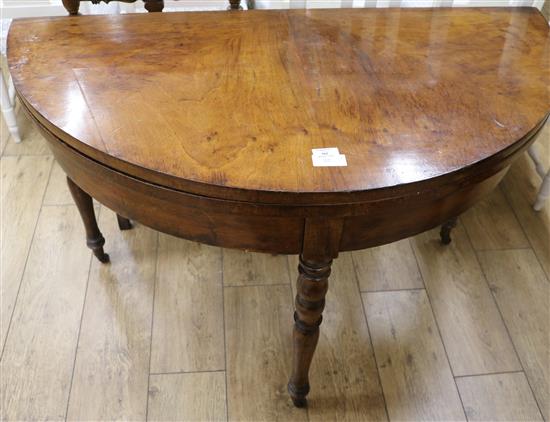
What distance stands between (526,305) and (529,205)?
46 centimetres

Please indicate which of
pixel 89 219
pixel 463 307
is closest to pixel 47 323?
pixel 89 219

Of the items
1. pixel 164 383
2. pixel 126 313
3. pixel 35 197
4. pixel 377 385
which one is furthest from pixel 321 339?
pixel 35 197

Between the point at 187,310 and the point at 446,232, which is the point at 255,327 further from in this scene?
the point at 446,232

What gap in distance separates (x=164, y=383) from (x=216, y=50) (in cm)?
83

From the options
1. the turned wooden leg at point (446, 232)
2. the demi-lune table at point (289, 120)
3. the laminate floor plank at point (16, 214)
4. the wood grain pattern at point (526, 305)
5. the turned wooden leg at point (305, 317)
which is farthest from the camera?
the turned wooden leg at point (446, 232)

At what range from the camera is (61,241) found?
1741mm

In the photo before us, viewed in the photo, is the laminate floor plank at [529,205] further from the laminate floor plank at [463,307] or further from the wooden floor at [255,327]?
the laminate floor plank at [463,307]

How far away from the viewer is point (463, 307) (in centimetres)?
159

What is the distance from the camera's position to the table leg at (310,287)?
919mm

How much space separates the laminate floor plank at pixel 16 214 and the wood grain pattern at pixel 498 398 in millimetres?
1231

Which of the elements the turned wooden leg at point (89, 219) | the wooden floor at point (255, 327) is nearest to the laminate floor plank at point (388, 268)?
the wooden floor at point (255, 327)

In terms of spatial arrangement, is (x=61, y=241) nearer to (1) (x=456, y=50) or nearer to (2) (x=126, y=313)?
(2) (x=126, y=313)

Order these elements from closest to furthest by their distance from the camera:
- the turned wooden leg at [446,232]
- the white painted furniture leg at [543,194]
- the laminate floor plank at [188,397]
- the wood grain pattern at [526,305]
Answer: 1. the laminate floor plank at [188,397]
2. the wood grain pattern at [526,305]
3. the turned wooden leg at [446,232]
4. the white painted furniture leg at [543,194]

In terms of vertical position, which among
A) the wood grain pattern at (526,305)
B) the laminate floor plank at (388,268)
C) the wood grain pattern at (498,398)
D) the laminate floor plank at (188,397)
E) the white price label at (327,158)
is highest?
the white price label at (327,158)
